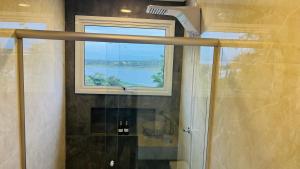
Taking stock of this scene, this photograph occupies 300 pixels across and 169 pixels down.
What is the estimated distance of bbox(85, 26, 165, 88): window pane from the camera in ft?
9.32

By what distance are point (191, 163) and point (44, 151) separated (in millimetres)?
1417

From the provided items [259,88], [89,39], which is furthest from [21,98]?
[259,88]

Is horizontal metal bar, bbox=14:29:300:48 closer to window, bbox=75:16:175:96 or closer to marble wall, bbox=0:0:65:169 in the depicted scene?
marble wall, bbox=0:0:65:169

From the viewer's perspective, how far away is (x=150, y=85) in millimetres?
2998

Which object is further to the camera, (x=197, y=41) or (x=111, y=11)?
(x=111, y=11)

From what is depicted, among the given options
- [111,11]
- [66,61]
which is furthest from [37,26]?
[111,11]

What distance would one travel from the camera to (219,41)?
A: 1509 millimetres

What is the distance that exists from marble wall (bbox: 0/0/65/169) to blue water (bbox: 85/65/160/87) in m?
0.51

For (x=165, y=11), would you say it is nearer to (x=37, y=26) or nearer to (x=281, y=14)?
(x=281, y=14)

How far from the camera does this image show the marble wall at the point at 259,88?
2.64 feet

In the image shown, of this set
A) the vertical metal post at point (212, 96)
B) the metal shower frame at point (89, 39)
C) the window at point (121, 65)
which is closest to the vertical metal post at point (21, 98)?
the metal shower frame at point (89, 39)

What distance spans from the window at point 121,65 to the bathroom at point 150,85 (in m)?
0.01

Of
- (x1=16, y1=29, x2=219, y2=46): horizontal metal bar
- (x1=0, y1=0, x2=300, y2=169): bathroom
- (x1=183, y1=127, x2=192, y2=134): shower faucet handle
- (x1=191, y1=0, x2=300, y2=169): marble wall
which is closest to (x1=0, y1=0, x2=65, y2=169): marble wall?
Result: (x1=0, y1=0, x2=300, y2=169): bathroom

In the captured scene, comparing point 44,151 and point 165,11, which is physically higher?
point 165,11
